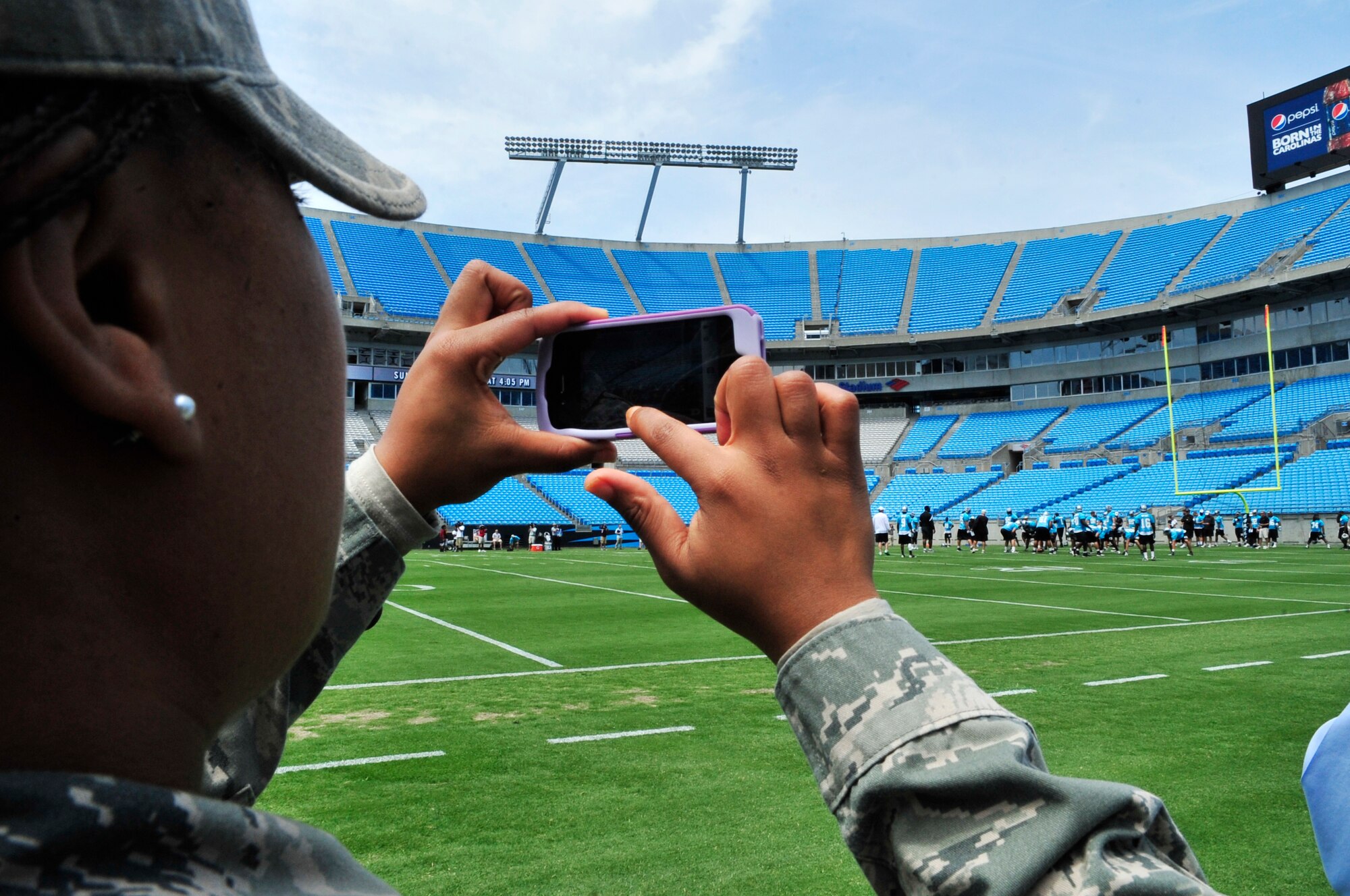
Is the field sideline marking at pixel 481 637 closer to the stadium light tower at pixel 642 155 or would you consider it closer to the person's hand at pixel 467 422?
the person's hand at pixel 467 422

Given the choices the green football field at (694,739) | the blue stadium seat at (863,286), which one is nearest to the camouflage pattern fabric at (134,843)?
the green football field at (694,739)

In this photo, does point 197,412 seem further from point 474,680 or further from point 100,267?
point 474,680

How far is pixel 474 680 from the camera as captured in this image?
721cm

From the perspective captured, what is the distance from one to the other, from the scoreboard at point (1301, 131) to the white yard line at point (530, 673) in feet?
148

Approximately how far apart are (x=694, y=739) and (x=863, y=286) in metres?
52.7

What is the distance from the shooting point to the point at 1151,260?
4741 centimetres

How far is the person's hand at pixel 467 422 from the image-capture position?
4.99 ft

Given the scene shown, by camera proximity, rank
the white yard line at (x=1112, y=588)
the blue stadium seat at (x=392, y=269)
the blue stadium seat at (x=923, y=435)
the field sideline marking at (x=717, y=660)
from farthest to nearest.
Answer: the blue stadium seat at (x=923, y=435) → the blue stadium seat at (x=392, y=269) → the white yard line at (x=1112, y=588) → the field sideline marking at (x=717, y=660)

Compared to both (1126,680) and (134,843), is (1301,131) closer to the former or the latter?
(1126,680)

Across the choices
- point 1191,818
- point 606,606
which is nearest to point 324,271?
point 1191,818

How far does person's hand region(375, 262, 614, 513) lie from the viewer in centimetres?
152

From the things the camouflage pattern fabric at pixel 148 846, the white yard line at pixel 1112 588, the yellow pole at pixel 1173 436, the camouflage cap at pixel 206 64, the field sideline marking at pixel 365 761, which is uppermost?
the yellow pole at pixel 1173 436

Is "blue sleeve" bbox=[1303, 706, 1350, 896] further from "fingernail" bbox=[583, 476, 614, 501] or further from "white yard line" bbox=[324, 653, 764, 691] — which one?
"white yard line" bbox=[324, 653, 764, 691]

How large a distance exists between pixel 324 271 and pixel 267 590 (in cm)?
29
